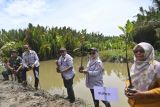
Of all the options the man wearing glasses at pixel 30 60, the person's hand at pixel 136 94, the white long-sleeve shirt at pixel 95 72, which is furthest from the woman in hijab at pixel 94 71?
the man wearing glasses at pixel 30 60

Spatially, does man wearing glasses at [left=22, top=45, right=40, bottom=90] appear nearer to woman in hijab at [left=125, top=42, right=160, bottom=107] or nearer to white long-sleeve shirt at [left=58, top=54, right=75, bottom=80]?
white long-sleeve shirt at [left=58, top=54, right=75, bottom=80]

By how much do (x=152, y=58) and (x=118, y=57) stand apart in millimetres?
25291

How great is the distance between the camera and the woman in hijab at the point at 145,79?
13.4 ft

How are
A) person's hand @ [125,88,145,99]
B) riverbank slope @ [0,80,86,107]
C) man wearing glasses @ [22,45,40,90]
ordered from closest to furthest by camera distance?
1. person's hand @ [125,88,145,99]
2. riverbank slope @ [0,80,86,107]
3. man wearing glasses @ [22,45,40,90]

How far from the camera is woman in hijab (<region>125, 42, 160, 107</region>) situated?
4.08m

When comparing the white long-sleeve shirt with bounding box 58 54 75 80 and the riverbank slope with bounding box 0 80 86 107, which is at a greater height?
the white long-sleeve shirt with bounding box 58 54 75 80

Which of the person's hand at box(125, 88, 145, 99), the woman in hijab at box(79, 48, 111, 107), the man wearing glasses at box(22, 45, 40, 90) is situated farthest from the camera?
the man wearing glasses at box(22, 45, 40, 90)

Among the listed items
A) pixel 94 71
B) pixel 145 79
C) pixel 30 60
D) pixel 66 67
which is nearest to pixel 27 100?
pixel 66 67

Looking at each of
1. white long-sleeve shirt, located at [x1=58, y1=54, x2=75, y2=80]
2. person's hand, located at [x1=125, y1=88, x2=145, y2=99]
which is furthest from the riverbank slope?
person's hand, located at [x1=125, y1=88, x2=145, y2=99]

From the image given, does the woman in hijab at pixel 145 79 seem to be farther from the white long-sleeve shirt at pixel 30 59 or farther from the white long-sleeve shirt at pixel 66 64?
the white long-sleeve shirt at pixel 30 59

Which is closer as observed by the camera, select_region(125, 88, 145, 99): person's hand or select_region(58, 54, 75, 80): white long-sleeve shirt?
select_region(125, 88, 145, 99): person's hand

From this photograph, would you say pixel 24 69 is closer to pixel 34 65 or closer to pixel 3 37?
pixel 34 65

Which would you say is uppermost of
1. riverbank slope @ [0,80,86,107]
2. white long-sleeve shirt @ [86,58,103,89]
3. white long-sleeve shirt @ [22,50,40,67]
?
white long-sleeve shirt @ [22,50,40,67]

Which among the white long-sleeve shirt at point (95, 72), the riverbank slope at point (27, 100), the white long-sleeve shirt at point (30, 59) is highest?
the white long-sleeve shirt at point (30, 59)
